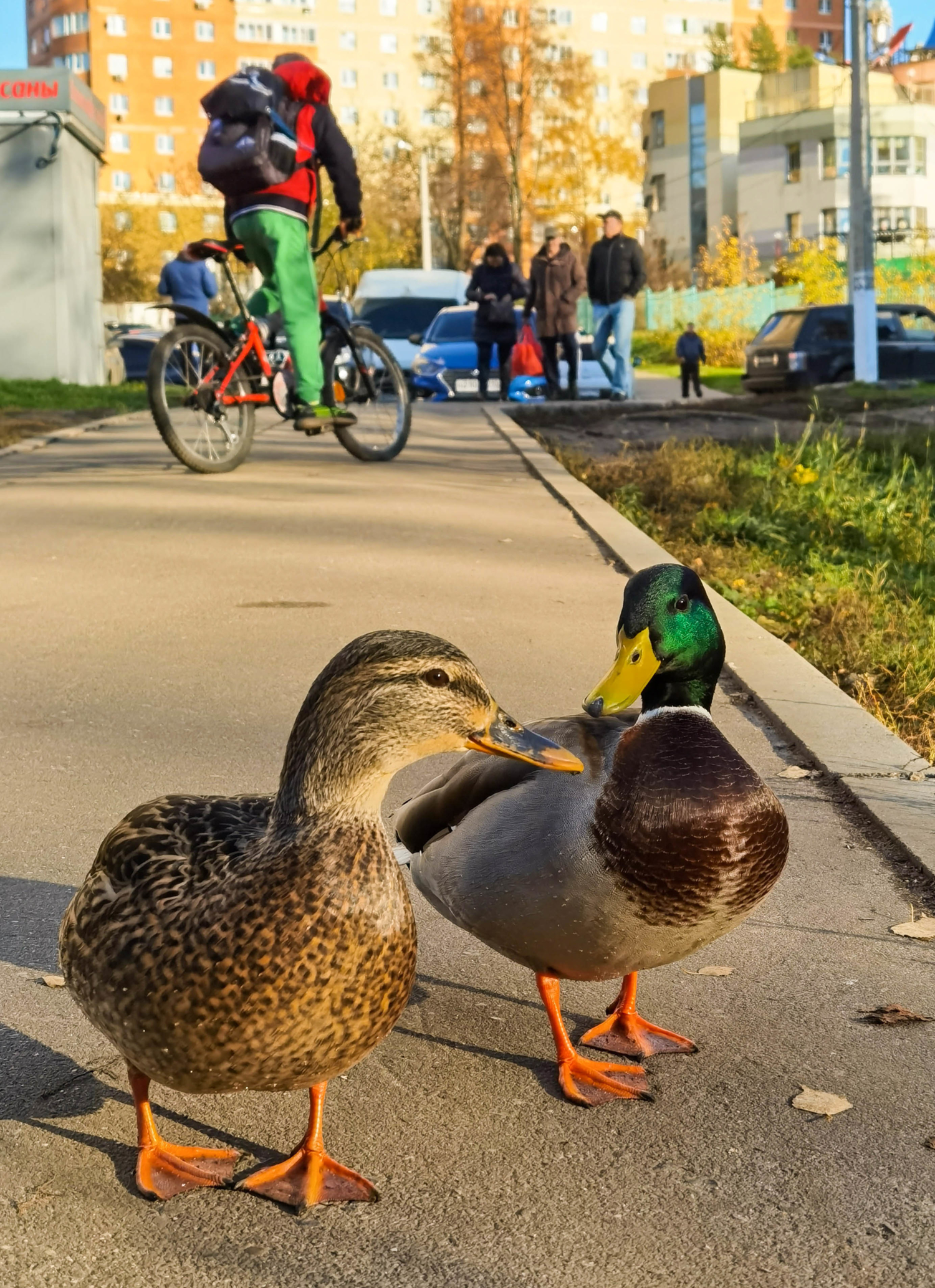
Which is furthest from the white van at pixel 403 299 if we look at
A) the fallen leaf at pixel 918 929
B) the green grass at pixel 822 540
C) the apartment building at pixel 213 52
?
the apartment building at pixel 213 52

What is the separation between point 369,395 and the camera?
1135 centimetres

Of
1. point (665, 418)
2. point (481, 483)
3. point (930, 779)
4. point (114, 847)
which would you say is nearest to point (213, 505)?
point (481, 483)

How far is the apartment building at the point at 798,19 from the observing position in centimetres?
12519

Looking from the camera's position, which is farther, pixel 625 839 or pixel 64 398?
pixel 64 398

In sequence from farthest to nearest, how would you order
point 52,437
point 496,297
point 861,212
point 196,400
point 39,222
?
point 861,212
point 39,222
point 496,297
point 52,437
point 196,400

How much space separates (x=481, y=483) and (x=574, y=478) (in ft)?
2.22

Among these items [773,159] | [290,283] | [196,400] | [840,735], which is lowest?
[840,735]

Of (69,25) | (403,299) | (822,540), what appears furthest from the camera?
(69,25)

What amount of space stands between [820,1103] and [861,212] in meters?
25.3

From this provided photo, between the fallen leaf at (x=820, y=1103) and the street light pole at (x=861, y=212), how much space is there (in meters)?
23.8

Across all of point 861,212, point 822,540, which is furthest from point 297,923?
point 861,212

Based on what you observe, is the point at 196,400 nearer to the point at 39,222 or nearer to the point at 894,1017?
the point at 894,1017

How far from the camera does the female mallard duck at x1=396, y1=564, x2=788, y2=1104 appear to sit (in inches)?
109

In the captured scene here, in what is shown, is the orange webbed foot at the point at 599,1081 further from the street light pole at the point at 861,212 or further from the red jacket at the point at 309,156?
the street light pole at the point at 861,212
